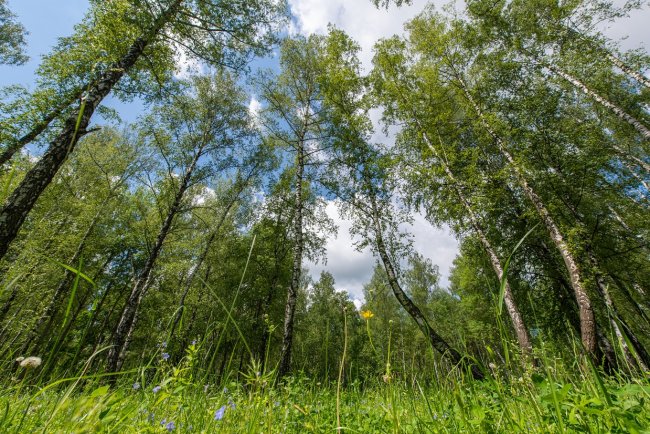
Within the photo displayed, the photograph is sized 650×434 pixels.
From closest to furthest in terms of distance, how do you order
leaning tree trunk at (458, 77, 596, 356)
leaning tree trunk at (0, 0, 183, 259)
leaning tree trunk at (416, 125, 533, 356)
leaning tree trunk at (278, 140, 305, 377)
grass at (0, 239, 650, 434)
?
grass at (0, 239, 650, 434), leaning tree trunk at (0, 0, 183, 259), leaning tree trunk at (458, 77, 596, 356), leaning tree trunk at (416, 125, 533, 356), leaning tree trunk at (278, 140, 305, 377)

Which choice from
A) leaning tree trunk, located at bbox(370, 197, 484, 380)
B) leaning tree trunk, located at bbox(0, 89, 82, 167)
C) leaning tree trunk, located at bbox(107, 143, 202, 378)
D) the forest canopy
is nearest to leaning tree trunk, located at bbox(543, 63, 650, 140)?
the forest canopy

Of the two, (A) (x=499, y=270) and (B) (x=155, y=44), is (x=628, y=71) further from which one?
(B) (x=155, y=44)

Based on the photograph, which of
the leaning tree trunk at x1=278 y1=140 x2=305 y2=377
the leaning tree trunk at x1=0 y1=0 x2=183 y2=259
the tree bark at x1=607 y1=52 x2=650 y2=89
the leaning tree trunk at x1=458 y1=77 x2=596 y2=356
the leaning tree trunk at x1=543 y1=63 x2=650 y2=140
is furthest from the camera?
the tree bark at x1=607 y1=52 x2=650 y2=89

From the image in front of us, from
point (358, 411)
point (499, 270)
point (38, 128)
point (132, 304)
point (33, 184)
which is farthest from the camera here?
point (132, 304)

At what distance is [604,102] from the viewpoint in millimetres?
9219

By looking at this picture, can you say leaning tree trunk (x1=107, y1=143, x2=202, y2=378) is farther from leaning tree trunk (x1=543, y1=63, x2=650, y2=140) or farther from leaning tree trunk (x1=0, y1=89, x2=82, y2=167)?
leaning tree trunk (x1=543, y1=63, x2=650, y2=140)

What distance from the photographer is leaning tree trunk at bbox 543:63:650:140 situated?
8352mm

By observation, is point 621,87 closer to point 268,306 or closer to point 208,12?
point 208,12

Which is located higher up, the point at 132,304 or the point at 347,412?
the point at 132,304

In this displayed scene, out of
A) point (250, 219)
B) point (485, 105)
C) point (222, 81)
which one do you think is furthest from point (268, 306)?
point (485, 105)

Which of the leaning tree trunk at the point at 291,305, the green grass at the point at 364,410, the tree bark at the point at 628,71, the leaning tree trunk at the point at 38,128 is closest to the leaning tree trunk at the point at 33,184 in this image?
the green grass at the point at 364,410

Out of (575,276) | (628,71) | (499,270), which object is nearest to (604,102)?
(628,71)

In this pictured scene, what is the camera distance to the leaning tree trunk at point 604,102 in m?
8.35

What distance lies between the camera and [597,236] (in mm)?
10711
